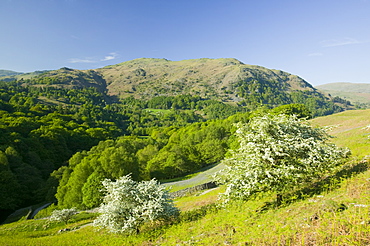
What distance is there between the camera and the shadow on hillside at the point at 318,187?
1427 cm

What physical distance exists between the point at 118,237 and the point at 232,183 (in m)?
Result: 13.4

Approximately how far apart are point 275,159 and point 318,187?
206 inches

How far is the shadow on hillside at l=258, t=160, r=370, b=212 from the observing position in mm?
14273

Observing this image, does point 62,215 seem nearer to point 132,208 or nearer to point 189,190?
point 132,208

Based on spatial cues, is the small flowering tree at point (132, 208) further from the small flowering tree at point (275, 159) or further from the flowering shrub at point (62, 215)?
the flowering shrub at point (62, 215)

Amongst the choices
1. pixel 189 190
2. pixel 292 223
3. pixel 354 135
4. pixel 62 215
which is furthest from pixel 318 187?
pixel 62 215

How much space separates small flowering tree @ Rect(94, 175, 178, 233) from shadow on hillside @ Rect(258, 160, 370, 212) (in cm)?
871

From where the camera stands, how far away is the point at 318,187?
15.2 m

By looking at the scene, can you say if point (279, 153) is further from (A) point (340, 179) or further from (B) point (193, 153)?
(B) point (193, 153)

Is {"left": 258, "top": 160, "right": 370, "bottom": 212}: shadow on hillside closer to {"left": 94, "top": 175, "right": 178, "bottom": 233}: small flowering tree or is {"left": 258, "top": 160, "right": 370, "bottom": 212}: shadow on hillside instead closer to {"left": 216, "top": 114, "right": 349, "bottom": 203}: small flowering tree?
{"left": 216, "top": 114, "right": 349, "bottom": 203}: small flowering tree

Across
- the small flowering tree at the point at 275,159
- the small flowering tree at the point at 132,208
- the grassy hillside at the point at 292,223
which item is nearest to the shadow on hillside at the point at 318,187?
the grassy hillside at the point at 292,223

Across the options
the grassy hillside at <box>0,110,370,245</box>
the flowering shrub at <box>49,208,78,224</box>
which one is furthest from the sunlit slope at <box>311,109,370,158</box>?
the flowering shrub at <box>49,208,78,224</box>

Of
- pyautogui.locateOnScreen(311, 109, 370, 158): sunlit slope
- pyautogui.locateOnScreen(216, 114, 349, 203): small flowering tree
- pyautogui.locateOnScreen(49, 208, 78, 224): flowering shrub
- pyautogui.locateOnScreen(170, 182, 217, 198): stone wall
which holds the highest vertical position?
pyautogui.locateOnScreen(216, 114, 349, 203): small flowering tree

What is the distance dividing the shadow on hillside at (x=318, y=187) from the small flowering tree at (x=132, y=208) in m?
8.71
